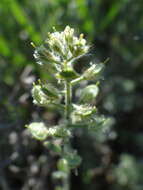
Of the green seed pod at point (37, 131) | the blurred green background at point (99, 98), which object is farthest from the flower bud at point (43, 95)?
the blurred green background at point (99, 98)

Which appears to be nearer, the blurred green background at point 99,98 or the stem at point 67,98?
the stem at point 67,98

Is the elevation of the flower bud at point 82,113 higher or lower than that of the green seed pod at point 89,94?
lower

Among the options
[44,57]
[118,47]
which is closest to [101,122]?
[44,57]

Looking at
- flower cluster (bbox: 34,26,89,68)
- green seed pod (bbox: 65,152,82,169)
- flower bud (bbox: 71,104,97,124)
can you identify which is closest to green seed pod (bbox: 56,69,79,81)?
flower cluster (bbox: 34,26,89,68)

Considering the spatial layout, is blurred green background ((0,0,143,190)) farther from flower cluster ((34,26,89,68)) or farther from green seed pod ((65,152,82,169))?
flower cluster ((34,26,89,68))

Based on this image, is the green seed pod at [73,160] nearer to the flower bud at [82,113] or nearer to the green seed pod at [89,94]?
the flower bud at [82,113]

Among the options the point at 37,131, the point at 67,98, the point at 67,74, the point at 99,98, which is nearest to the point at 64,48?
the point at 67,74

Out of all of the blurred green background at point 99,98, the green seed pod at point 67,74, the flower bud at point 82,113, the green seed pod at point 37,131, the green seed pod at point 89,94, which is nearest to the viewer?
the green seed pod at point 67,74

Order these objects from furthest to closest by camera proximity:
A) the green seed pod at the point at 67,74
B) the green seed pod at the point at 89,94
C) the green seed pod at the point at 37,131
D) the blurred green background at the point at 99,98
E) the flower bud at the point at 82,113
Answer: the blurred green background at the point at 99,98 < the green seed pod at the point at 89,94 < the green seed pod at the point at 37,131 < the flower bud at the point at 82,113 < the green seed pod at the point at 67,74
